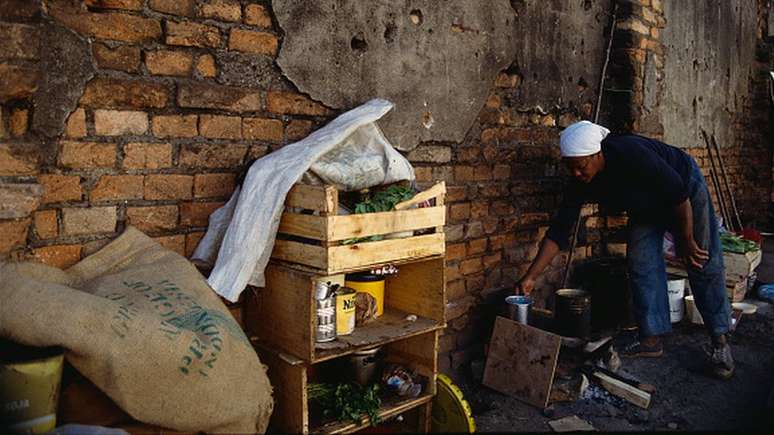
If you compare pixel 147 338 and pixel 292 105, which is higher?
pixel 292 105

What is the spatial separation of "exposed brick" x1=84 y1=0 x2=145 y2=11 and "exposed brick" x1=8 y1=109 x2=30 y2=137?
43cm

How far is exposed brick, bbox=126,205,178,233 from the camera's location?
231 centimetres

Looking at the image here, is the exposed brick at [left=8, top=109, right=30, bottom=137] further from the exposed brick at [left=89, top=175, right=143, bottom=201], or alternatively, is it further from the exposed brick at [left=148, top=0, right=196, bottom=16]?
the exposed brick at [left=148, top=0, right=196, bottom=16]

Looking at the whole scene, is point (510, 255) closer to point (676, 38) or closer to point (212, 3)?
point (212, 3)

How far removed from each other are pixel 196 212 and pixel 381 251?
2.47ft

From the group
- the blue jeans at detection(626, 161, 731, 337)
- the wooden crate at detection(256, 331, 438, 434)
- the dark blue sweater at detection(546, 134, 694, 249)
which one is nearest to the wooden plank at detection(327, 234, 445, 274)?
the wooden crate at detection(256, 331, 438, 434)

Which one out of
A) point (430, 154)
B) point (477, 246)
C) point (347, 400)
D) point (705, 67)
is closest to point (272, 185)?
point (347, 400)

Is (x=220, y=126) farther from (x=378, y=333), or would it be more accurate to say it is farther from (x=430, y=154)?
(x=430, y=154)

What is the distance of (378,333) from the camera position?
2.59 metres

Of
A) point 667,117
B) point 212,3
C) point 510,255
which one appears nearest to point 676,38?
point 667,117

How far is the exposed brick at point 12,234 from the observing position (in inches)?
78.6

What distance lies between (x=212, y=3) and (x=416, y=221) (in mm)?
1171

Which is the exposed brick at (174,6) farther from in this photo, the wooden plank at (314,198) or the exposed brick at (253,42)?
the wooden plank at (314,198)

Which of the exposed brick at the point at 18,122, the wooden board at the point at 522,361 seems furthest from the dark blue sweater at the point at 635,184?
the exposed brick at the point at 18,122
